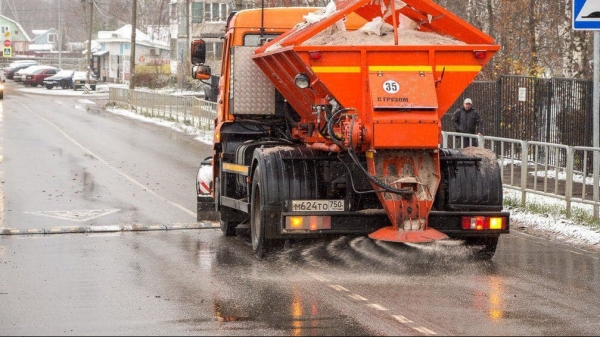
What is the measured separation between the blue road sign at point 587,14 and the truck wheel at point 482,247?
13.1 ft

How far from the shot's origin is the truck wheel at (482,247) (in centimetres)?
1221

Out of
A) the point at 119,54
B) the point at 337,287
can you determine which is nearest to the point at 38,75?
the point at 119,54

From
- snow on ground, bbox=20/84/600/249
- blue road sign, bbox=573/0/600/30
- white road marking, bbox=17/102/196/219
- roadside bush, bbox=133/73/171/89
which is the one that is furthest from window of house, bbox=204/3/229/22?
blue road sign, bbox=573/0/600/30

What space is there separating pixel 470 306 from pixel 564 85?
1460 centimetres

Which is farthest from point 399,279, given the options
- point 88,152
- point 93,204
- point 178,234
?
point 88,152

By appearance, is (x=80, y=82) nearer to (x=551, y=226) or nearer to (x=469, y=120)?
(x=469, y=120)

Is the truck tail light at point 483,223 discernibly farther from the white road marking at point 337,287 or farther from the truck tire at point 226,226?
the truck tire at point 226,226

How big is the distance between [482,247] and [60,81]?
232 feet

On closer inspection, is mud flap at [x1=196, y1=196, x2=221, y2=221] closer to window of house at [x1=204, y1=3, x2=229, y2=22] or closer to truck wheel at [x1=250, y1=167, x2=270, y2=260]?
truck wheel at [x1=250, y1=167, x2=270, y2=260]

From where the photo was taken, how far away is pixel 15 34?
160 m

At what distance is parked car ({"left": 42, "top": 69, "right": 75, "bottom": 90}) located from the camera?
260 feet

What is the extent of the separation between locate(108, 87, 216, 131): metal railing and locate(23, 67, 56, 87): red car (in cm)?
2669

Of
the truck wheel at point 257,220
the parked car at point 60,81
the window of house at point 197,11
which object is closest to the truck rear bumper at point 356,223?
the truck wheel at point 257,220

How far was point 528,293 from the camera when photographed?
10055mm
